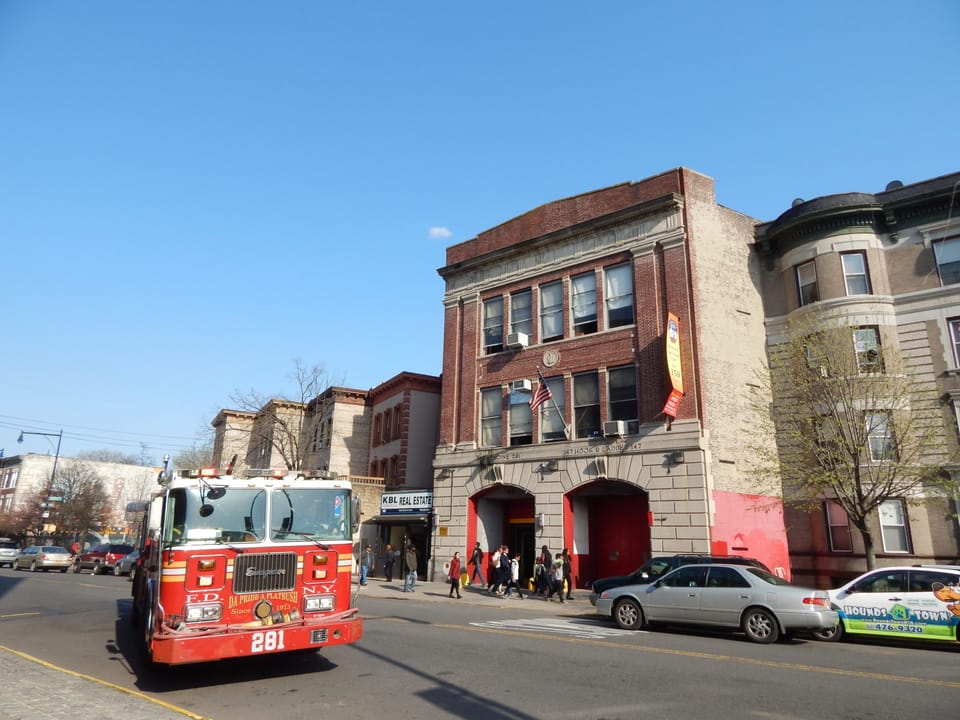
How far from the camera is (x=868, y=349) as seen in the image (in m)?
22.4

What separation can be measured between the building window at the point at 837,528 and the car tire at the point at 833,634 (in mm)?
10764

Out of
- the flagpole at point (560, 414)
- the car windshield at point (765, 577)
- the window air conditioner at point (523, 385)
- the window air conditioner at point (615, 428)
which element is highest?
the window air conditioner at point (523, 385)

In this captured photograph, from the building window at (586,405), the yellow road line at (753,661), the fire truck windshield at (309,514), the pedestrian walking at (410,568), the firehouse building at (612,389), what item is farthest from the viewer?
the building window at (586,405)

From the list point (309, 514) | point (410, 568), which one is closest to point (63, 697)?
point (309, 514)

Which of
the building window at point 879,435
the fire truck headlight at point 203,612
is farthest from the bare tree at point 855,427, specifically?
the fire truck headlight at point 203,612

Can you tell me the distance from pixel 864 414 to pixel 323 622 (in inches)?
669

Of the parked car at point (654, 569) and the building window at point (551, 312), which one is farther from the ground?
the building window at point (551, 312)

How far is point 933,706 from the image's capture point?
7.50m

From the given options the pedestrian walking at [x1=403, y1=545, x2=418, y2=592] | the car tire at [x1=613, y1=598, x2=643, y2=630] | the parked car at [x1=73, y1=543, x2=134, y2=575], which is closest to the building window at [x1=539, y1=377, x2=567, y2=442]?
the pedestrian walking at [x1=403, y1=545, x2=418, y2=592]

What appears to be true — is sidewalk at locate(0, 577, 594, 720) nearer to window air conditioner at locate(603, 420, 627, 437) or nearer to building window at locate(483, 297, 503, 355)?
window air conditioner at locate(603, 420, 627, 437)

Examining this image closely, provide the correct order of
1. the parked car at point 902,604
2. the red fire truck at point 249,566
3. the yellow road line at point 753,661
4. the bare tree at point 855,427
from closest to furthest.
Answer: the red fire truck at point 249,566 → the yellow road line at point 753,661 → the parked car at point 902,604 → the bare tree at point 855,427

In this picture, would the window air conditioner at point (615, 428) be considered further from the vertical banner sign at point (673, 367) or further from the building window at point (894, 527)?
the building window at point (894, 527)

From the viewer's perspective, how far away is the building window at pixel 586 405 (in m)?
25.8

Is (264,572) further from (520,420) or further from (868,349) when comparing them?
(868,349)
